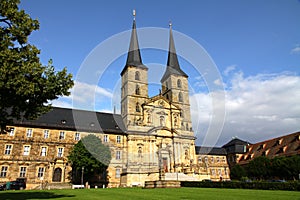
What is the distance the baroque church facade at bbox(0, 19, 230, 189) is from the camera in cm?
3581

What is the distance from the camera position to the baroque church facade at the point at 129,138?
35812 millimetres

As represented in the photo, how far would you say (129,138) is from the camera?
144ft

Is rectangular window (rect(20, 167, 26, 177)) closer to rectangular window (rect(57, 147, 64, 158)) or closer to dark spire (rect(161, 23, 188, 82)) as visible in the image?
rectangular window (rect(57, 147, 64, 158))

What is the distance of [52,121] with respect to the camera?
3972 cm

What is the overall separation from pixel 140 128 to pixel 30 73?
32922 millimetres

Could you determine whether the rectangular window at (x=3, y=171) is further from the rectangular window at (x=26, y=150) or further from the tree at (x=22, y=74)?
the tree at (x=22, y=74)

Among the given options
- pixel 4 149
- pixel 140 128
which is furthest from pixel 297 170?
pixel 4 149

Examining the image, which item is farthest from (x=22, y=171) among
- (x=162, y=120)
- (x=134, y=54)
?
(x=134, y=54)

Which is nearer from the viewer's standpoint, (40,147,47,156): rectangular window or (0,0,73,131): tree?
(0,0,73,131): tree

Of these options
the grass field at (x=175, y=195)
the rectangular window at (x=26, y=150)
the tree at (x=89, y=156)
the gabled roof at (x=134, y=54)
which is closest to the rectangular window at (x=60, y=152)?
the rectangular window at (x=26, y=150)

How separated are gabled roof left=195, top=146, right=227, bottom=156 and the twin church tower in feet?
36.5

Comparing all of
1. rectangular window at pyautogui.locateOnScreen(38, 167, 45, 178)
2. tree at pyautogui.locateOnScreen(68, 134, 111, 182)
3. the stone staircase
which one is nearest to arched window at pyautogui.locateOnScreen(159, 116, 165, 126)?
the stone staircase

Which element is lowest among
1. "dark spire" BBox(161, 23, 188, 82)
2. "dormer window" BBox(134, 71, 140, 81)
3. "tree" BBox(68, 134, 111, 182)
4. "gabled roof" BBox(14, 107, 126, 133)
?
"tree" BBox(68, 134, 111, 182)

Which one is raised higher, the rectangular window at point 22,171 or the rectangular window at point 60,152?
the rectangular window at point 60,152
